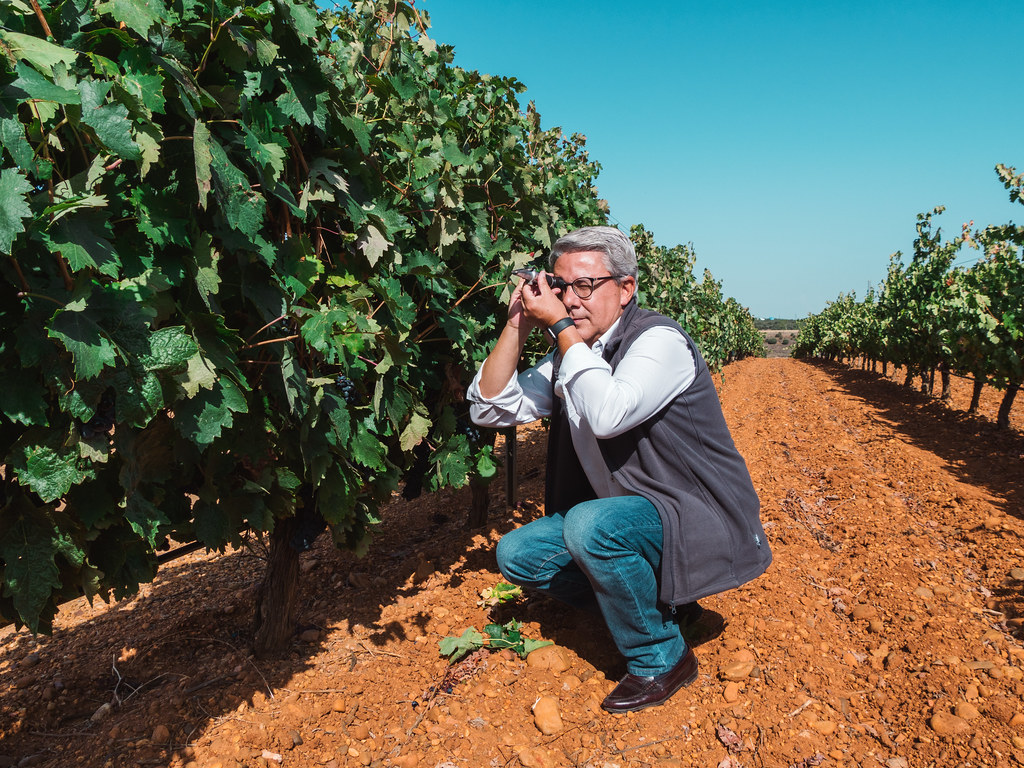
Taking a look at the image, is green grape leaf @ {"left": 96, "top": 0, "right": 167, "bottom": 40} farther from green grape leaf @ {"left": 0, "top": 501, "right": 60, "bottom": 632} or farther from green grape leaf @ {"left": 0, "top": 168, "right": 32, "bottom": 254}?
green grape leaf @ {"left": 0, "top": 501, "right": 60, "bottom": 632}

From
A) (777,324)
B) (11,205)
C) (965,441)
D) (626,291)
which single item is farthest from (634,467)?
(777,324)

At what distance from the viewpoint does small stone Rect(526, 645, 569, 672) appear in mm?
2576

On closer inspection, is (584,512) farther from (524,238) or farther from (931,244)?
(931,244)

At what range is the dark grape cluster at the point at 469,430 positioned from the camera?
3247 mm

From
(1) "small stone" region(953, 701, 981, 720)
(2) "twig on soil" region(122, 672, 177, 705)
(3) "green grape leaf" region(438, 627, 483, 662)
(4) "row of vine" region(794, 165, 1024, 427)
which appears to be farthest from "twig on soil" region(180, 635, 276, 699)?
(4) "row of vine" region(794, 165, 1024, 427)

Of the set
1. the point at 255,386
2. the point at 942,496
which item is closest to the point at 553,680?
the point at 255,386

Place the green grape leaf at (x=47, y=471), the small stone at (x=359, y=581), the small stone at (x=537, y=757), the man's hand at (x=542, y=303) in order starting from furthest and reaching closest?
the small stone at (x=359, y=581) < the man's hand at (x=542, y=303) < the small stone at (x=537, y=757) < the green grape leaf at (x=47, y=471)

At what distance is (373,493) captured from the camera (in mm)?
2643

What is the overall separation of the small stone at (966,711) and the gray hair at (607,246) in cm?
193

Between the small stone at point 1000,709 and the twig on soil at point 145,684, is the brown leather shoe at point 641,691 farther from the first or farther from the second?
the twig on soil at point 145,684

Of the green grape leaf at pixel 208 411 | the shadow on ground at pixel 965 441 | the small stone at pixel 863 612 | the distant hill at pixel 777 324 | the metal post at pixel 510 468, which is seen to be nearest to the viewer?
the green grape leaf at pixel 208 411

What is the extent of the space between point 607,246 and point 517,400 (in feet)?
2.41

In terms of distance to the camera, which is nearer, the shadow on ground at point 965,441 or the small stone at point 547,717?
the small stone at point 547,717

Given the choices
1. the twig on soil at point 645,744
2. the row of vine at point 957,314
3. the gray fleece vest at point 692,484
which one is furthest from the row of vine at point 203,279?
the row of vine at point 957,314
